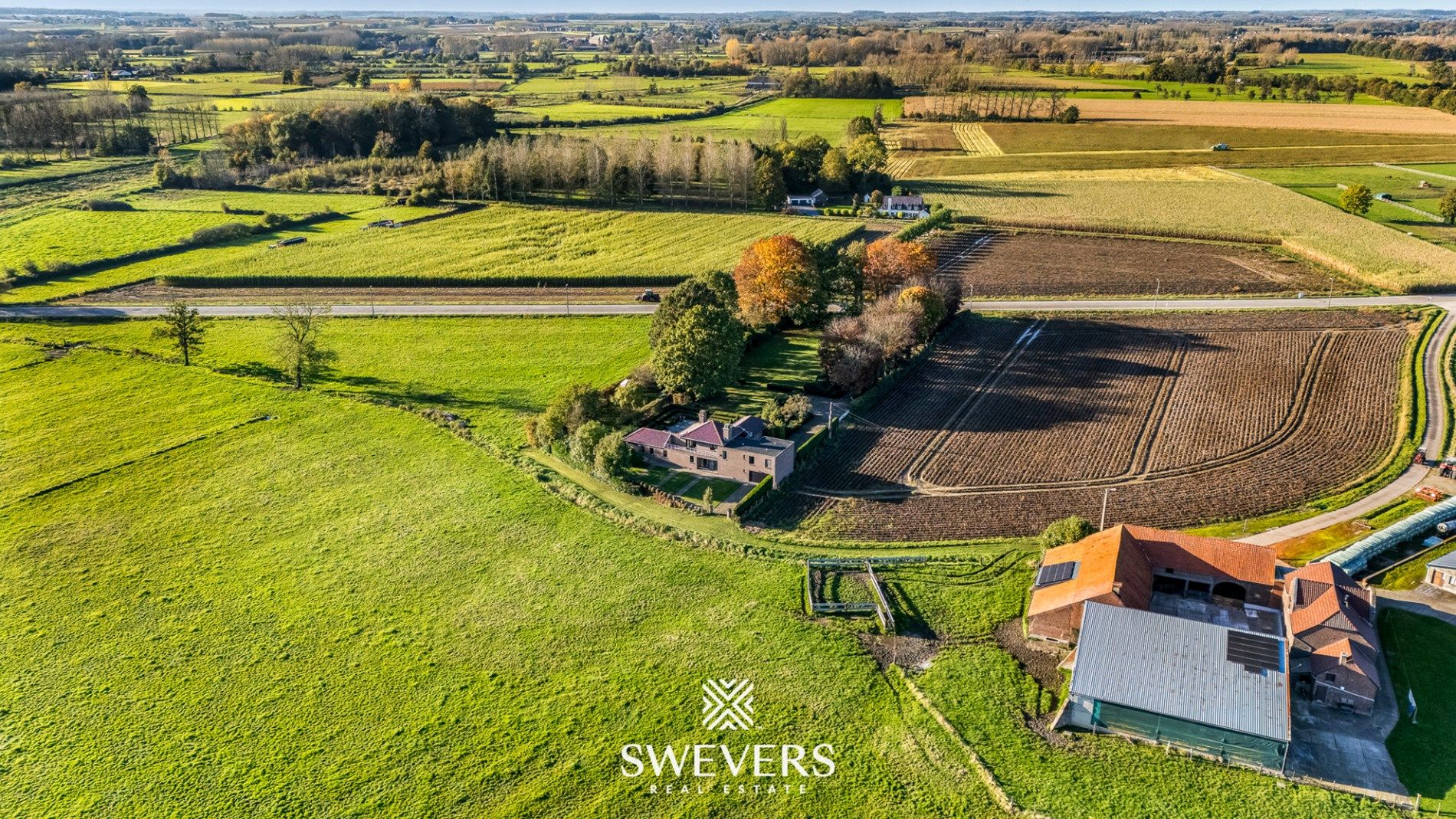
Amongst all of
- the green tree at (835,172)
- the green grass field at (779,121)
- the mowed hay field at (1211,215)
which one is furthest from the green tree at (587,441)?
the green grass field at (779,121)

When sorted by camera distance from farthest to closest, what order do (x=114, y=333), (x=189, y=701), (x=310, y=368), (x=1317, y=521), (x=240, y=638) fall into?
(x=114, y=333)
(x=310, y=368)
(x=1317, y=521)
(x=240, y=638)
(x=189, y=701)

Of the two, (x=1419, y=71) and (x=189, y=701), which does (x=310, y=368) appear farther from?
(x=1419, y=71)

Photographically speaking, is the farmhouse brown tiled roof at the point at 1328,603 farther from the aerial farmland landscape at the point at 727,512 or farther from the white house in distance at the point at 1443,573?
the white house in distance at the point at 1443,573

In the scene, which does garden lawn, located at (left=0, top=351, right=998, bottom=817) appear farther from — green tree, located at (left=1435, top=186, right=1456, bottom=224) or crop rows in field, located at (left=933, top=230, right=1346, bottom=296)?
green tree, located at (left=1435, top=186, right=1456, bottom=224)

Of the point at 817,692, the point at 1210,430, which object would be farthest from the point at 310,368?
the point at 1210,430

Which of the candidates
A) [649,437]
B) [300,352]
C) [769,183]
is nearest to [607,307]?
[300,352]

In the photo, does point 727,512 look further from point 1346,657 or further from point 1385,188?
point 1385,188
